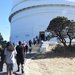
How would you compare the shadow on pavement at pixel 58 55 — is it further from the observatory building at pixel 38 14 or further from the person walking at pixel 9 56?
the observatory building at pixel 38 14

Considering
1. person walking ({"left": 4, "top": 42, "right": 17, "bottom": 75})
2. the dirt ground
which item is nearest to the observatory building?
the dirt ground

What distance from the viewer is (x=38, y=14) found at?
178ft

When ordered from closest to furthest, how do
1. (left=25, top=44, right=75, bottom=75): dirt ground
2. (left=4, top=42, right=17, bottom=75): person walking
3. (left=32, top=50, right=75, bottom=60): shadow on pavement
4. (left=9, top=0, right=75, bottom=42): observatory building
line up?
(left=4, top=42, right=17, bottom=75): person walking < (left=25, top=44, right=75, bottom=75): dirt ground < (left=32, top=50, right=75, bottom=60): shadow on pavement < (left=9, top=0, right=75, bottom=42): observatory building

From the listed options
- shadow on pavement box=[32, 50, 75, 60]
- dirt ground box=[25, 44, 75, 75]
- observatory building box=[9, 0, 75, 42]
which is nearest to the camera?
dirt ground box=[25, 44, 75, 75]

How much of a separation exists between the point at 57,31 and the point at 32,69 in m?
11.2

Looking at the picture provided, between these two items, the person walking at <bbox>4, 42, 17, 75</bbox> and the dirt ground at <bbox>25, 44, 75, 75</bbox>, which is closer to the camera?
the person walking at <bbox>4, 42, 17, 75</bbox>

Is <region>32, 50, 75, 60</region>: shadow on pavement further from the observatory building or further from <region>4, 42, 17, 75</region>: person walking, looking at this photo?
the observatory building

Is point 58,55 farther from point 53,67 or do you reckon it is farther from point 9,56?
point 9,56

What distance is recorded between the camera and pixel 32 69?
21047 millimetres

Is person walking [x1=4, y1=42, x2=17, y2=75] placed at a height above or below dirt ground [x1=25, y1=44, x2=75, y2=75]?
above

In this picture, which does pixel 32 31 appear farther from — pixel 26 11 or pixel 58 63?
pixel 58 63

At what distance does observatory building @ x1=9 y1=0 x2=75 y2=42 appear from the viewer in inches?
2111

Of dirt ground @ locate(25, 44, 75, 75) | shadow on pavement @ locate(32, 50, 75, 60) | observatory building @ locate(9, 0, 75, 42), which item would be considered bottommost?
dirt ground @ locate(25, 44, 75, 75)

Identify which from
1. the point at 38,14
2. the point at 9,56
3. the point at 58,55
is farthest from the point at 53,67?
the point at 38,14
